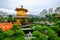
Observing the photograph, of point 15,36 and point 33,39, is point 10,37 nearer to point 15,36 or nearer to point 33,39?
point 15,36

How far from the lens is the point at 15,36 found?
576cm

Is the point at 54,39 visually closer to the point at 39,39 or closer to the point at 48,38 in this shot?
the point at 48,38

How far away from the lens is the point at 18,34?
5.72m

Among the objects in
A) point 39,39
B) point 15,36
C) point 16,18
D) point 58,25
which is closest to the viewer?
point 39,39

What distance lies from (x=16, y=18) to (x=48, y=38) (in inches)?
674

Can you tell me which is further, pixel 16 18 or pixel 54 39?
pixel 16 18

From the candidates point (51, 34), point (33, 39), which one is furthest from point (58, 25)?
point (33, 39)

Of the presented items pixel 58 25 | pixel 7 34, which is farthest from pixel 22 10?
pixel 7 34

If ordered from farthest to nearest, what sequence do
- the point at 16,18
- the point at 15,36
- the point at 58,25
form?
the point at 16,18 < the point at 58,25 < the point at 15,36

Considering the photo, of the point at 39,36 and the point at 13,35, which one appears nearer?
the point at 39,36

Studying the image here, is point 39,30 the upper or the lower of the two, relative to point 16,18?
upper

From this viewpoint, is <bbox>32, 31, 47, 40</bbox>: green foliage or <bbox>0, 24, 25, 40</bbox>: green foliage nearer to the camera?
<bbox>32, 31, 47, 40</bbox>: green foliage

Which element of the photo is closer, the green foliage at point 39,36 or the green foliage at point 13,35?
the green foliage at point 39,36

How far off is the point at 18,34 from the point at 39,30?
77cm
